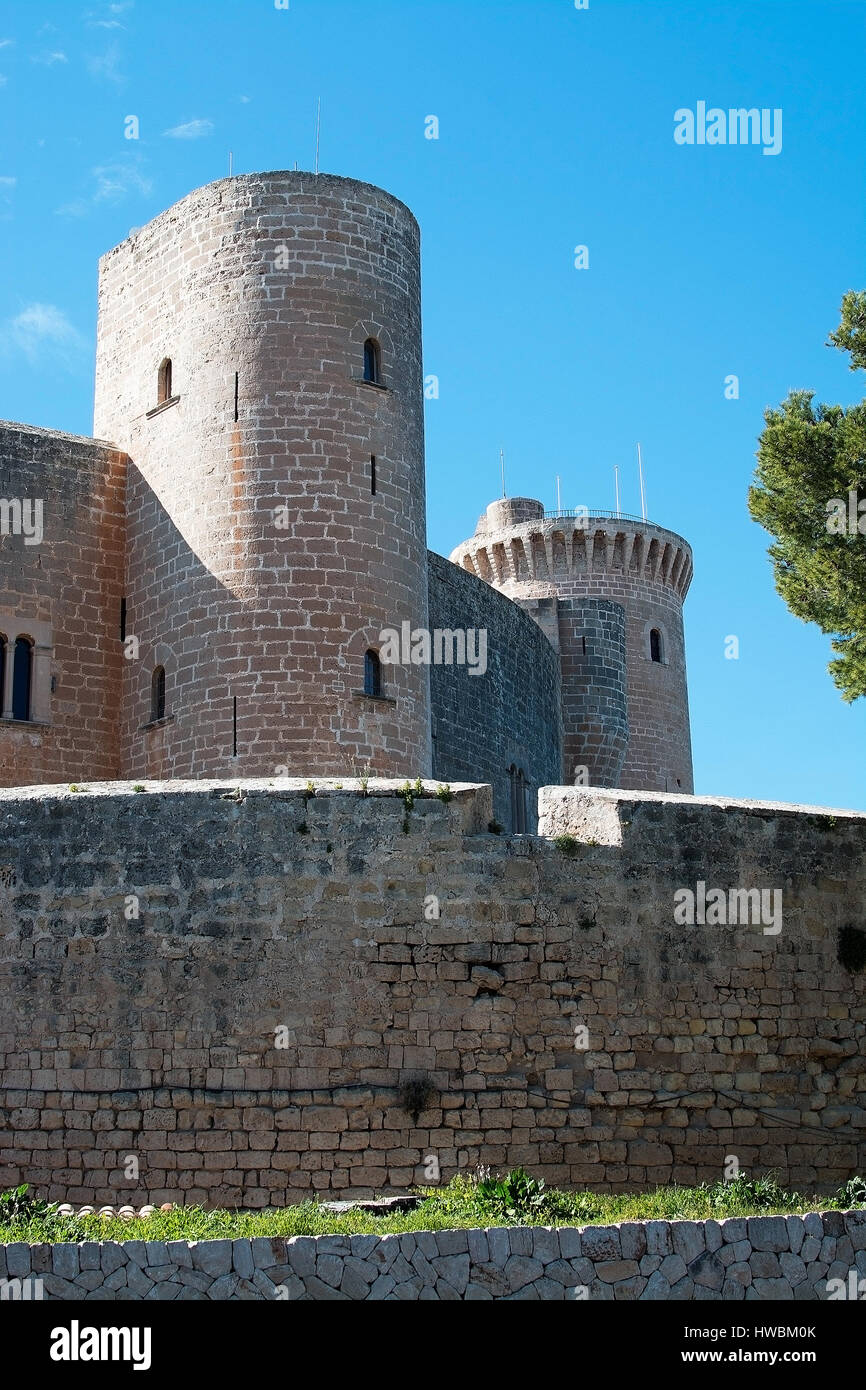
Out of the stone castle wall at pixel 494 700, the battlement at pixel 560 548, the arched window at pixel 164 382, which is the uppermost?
the battlement at pixel 560 548

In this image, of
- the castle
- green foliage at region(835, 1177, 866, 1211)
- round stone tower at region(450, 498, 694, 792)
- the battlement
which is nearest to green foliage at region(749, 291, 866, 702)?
the castle

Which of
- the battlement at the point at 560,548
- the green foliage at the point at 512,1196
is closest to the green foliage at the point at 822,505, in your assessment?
the green foliage at the point at 512,1196

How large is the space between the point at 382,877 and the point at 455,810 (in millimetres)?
802

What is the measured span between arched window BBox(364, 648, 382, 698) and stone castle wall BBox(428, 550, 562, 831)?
3.37 meters

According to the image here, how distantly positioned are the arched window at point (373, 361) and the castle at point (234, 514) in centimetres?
3

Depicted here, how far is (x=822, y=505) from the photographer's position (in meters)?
17.4

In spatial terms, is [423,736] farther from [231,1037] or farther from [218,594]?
[231,1037]

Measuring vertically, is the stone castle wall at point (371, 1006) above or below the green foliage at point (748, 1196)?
above

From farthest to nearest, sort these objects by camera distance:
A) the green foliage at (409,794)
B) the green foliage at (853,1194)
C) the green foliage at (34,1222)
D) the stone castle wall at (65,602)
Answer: the stone castle wall at (65,602)
the green foliage at (409,794)
the green foliage at (853,1194)
the green foliage at (34,1222)

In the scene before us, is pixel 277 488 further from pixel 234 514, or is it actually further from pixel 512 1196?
pixel 512 1196

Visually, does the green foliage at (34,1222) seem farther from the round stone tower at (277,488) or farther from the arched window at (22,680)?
the arched window at (22,680)

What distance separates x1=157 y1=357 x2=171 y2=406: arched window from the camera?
749 inches

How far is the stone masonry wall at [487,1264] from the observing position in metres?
9.15

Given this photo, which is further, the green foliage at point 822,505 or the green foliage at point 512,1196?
the green foliage at point 822,505
